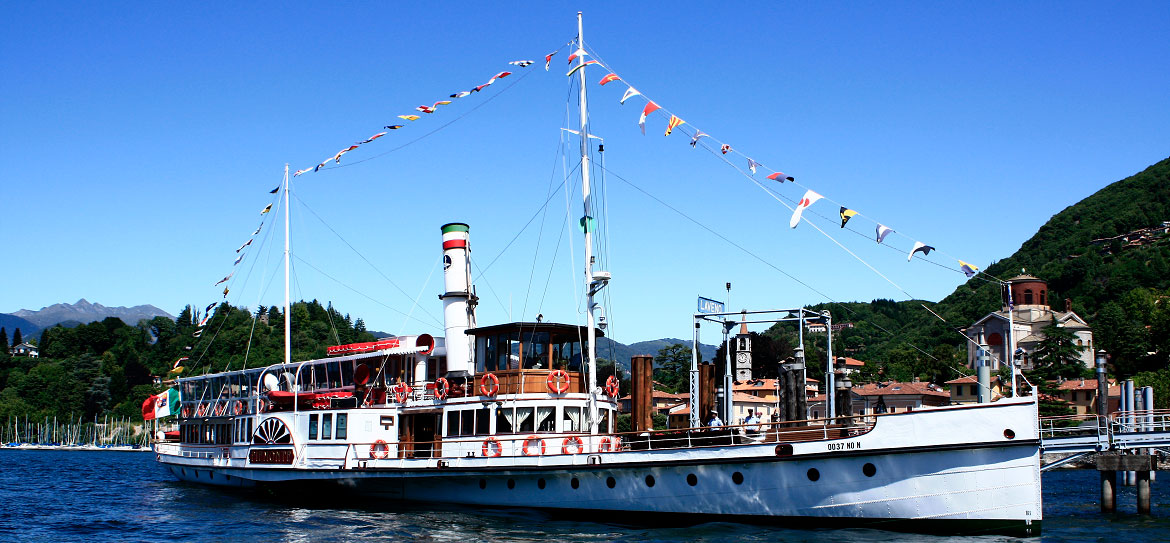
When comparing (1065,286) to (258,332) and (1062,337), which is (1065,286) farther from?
(258,332)

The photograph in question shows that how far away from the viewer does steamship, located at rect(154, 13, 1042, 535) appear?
59.8 ft

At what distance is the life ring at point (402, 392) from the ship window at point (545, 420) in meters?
4.56

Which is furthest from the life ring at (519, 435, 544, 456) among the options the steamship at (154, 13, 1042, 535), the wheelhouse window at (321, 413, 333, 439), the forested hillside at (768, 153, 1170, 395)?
the forested hillside at (768, 153, 1170, 395)

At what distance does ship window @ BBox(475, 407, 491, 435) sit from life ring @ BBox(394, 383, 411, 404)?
2.83m

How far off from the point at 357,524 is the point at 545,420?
16.7ft

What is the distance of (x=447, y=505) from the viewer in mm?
23906

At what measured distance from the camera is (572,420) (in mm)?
23312

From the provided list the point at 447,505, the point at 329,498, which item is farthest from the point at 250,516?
the point at 447,505

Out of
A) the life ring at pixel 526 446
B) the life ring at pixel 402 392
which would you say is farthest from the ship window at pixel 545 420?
the life ring at pixel 402 392

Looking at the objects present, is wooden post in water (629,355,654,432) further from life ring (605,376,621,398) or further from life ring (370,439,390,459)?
life ring (370,439,390,459)

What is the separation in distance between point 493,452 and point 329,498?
624 centimetres

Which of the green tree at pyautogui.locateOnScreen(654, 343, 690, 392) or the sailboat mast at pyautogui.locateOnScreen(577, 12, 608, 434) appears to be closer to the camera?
the sailboat mast at pyautogui.locateOnScreen(577, 12, 608, 434)

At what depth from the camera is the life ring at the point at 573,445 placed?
22.1 metres

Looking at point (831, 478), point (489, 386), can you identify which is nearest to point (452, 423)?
point (489, 386)
